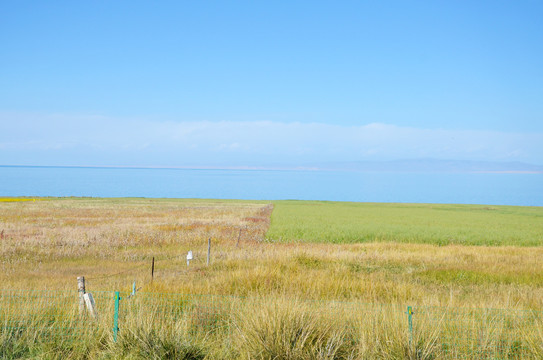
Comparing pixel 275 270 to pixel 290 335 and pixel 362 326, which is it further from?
pixel 290 335

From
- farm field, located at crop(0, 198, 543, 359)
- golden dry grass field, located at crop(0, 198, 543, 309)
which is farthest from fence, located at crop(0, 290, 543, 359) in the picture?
golden dry grass field, located at crop(0, 198, 543, 309)

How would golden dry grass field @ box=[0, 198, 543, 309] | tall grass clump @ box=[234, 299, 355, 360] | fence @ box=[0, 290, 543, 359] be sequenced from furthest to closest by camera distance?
golden dry grass field @ box=[0, 198, 543, 309]
fence @ box=[0, 290, 543, 359]
tall grass clump @ box=[234, 299, 355, 360]

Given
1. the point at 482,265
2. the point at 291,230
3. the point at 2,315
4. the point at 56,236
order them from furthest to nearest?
1. the point at 291,230
2. the point at 56,236
3. the point at 482,265
4. the point at 2,315

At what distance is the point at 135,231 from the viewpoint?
88.8 ft

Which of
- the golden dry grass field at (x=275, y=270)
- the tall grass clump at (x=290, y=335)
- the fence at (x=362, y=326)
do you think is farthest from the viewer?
the golden dry grass field at (x=275, y=270)

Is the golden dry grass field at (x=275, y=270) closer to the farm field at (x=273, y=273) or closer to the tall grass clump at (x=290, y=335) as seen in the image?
the farm field at (x=273, y=273)

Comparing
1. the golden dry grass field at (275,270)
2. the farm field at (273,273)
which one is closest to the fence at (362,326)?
the farm field at (273,273)

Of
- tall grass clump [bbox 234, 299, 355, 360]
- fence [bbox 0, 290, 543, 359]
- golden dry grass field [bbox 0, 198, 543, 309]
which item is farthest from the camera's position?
golden dry grass field [bbox 0, 198, 543, 309]

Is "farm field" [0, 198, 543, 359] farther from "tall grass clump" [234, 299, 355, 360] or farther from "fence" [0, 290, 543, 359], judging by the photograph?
"fence" [0, 290, 543, 359]

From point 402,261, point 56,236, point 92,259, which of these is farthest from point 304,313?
point 56,236

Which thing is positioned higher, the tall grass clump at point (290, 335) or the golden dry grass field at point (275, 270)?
the tall grass clump at point (290, 335)

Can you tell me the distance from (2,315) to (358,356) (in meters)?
5.64

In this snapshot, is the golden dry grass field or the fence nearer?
the fence

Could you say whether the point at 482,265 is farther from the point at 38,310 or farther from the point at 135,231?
the point at 135,231
